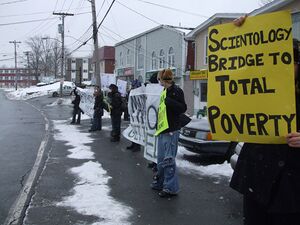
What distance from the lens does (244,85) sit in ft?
9.54

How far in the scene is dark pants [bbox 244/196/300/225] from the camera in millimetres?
2785

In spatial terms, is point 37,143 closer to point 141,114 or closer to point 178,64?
point 141,114

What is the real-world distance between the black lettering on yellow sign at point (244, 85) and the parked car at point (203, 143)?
19.9ft

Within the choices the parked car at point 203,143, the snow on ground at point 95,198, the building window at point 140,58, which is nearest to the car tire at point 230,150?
the parked car at point 203,143

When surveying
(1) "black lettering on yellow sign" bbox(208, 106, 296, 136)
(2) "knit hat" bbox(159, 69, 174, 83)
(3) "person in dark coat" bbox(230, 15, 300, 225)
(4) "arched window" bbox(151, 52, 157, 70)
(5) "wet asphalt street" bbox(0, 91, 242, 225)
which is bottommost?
(5) "wet asphalt street" bbox(0, 91, 242, 225)

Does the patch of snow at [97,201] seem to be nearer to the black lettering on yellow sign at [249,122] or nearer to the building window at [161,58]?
the black lettering on yellow sign at [249,122]

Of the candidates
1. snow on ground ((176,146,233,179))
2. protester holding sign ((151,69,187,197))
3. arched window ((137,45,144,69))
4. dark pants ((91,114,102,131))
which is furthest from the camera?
arched window ((137,45,144,69))

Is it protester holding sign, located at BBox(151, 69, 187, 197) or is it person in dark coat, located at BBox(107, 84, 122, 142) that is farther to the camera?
person in dark coat, located at BBox(107, 84, 122, 142)

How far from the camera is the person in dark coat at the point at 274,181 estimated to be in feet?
8.91

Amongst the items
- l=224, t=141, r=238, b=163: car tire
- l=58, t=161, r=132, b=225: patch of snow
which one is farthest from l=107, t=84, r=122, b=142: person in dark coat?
l=58, t=161, r=132, b=225: patch of snow

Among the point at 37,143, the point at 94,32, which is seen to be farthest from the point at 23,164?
the point at 94,32

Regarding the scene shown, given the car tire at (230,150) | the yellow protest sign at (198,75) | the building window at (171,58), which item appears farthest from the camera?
the building window at (171,58)

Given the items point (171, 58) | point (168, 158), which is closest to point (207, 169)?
point (168, 158)

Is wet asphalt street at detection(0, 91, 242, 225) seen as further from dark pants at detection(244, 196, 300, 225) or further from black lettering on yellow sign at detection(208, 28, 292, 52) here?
black lettering on yellow sign at detection(208, 28, 292, 52)
